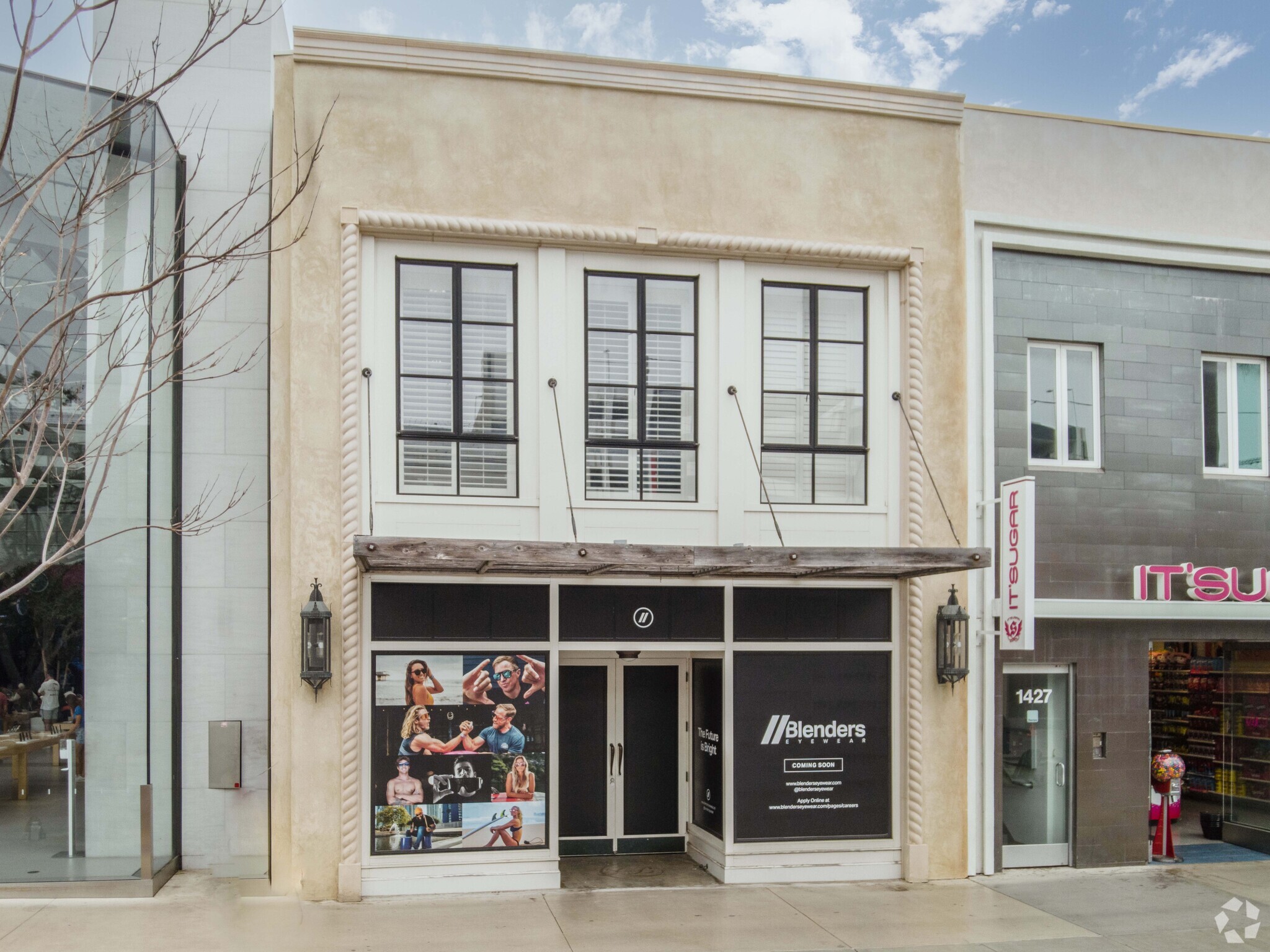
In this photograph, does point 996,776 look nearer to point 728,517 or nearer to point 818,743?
point 818,743

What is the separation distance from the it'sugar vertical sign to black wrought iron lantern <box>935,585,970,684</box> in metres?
0.41

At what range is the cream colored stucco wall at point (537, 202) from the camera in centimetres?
1037

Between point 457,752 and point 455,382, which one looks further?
point 455,382

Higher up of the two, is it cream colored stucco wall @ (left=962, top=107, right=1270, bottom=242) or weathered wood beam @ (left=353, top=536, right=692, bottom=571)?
cream colored stucco wall @ (left=962, top=107, right=1270, bottom=242)

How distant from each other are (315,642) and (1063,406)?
8298 millimetres

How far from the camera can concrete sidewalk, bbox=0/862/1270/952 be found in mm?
9172

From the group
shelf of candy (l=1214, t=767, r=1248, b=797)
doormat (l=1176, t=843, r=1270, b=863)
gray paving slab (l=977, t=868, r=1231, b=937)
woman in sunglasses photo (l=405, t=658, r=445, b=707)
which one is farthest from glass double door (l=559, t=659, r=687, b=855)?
shelf of candy (l=1214, t=767, r=1248, b=797)

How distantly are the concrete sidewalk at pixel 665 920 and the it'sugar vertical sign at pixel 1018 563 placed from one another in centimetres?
258

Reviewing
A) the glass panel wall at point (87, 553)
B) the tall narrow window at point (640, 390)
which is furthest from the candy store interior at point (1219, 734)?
the glass panel wall at point (87, 553)

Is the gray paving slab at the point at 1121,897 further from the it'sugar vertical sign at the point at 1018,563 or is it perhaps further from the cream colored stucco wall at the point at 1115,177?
the cream colored stucco wall at the point at 1115,177

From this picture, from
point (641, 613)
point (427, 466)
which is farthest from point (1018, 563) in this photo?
point (427, 466)

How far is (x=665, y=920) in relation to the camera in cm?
995

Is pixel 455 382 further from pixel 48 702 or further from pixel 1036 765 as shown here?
pixel 1036 765

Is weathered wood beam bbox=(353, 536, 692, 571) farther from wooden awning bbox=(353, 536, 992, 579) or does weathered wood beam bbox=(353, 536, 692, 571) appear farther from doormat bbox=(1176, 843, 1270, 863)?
doormat bbox=(1176, 843, 1270, 863)
